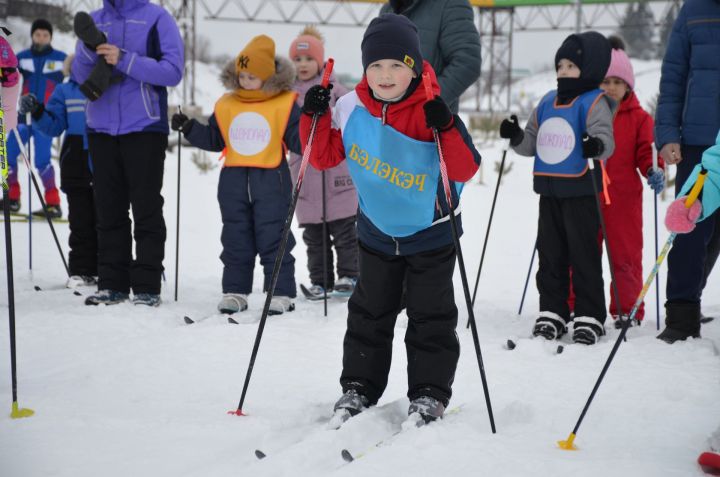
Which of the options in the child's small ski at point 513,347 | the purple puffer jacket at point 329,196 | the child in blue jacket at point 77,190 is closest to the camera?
the child's small ski at point 513,347

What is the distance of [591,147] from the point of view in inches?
137

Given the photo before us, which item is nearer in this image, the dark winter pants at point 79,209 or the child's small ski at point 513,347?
the child's small ski at point 513,347

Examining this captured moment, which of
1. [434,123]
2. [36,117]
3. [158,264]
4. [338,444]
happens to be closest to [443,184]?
[434,123]

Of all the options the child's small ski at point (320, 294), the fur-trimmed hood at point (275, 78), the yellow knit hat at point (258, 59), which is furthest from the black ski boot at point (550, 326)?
the yellow knit hat at point (258, 59)

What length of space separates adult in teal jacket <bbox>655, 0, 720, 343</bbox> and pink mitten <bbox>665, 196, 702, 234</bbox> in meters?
1.38

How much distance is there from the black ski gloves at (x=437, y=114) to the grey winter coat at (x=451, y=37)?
4.32 feet

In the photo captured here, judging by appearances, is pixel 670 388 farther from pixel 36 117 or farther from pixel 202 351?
pixel 36 117

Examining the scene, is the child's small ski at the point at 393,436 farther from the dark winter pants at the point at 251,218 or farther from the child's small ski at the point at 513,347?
the dark winter pants at the point at 251,218

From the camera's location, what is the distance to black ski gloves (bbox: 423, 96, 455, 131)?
7.39 ft

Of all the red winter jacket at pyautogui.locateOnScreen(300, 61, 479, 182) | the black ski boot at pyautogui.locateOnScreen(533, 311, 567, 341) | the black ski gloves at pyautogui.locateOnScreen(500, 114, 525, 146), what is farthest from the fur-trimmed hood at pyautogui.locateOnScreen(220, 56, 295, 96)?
the black ski boot at pyautogui.locateOnScreen(533, 311, 567, 341)

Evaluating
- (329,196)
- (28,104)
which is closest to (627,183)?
(329,196)

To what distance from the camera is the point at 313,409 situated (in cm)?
265

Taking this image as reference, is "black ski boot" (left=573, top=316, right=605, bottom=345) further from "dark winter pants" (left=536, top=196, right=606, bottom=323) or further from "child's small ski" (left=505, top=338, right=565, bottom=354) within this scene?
"child's small ski" (left=505, top=338, right=565, bottom=354)

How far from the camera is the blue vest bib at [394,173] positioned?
2436 millimetres
